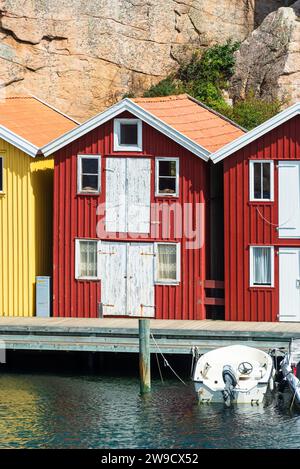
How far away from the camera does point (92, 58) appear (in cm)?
6744

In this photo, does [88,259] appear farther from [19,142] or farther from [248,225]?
[248,225]

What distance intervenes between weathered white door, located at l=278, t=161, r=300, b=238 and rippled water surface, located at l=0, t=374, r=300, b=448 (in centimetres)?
664

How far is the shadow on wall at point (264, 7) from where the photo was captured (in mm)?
70500

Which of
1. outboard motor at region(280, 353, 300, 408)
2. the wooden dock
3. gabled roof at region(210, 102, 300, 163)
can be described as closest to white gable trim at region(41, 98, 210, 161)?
gabled roof at region(210, 102, 300, 163)

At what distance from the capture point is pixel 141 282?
44.9 meters

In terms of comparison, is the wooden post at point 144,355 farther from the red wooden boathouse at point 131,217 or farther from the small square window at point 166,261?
the small square window at point 166,261

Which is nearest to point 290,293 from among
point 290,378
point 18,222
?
point 290,378

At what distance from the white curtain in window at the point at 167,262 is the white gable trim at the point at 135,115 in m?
3.23

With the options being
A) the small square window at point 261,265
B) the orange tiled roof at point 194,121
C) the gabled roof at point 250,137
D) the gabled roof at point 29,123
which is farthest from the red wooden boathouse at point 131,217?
the small square window at point 261,265

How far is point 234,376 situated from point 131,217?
8796 millimetres

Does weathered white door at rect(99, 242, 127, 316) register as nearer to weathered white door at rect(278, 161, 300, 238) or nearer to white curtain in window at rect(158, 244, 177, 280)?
white curtain in window at rect(158, 244, 177, 280)

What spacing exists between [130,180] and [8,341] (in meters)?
7.22
